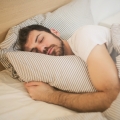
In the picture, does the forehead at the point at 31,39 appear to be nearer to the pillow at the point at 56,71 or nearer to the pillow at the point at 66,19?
the pillow at the point at 66,19

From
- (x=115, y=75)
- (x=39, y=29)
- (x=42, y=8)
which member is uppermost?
(x=42, y=8)

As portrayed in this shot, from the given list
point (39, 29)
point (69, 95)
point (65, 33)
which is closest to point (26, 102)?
point (69, 95)

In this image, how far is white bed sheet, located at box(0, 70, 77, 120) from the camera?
Answer: 0.76 meters

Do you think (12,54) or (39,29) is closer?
(12,54)

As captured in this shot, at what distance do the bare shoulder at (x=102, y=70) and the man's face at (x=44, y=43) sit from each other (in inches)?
13.8

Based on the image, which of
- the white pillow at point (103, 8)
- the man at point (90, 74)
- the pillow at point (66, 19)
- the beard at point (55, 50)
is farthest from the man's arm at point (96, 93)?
the white pillow at point (103, 8)

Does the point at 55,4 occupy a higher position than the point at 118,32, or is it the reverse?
the point at 55,4

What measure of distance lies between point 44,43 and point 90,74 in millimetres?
458

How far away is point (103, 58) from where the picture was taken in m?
0.83

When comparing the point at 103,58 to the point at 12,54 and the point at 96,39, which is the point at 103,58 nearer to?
the point at 96,39

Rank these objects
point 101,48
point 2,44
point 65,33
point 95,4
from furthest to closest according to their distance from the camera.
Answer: point 95,4 → point 65,33 → point 2,44 → point 101,48

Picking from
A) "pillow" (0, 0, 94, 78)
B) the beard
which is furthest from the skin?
"pillow" (0, 0, 94, 78)

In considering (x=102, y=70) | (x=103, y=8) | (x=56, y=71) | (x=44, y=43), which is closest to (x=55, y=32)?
(x=44, y=43)

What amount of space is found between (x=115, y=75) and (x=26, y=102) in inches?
18.0
